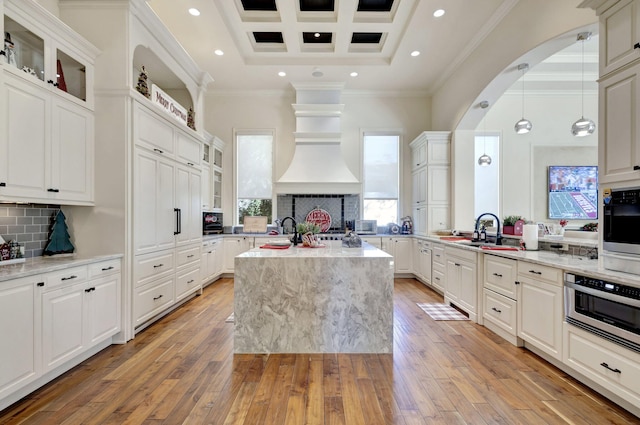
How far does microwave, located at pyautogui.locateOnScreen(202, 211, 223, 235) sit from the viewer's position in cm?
544

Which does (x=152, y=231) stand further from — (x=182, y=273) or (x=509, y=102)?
(x=509, y=102)

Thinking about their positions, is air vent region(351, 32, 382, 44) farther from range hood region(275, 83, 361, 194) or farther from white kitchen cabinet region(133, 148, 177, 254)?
white kitchen cabinet region(133, 148, 177, 254)

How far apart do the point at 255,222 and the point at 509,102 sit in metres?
5.81

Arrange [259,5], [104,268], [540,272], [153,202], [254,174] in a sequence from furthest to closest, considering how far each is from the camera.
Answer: [254,174] → [259,5] → [153,202] → [104,268] → [540,272]

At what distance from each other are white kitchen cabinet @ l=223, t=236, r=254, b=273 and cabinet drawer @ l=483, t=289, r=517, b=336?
13.1ft

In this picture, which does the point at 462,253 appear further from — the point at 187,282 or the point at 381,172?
the point at 187,282

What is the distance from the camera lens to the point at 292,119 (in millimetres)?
6188

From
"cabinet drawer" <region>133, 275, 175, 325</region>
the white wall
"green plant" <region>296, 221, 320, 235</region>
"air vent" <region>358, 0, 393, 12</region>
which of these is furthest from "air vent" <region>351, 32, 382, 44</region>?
"cabinet drawer" <region>133, 275, 175, 325</region>

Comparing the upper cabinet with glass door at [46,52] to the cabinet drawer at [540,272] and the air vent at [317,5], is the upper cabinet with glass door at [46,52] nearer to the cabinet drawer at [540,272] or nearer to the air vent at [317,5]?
the air vent at [317,5]

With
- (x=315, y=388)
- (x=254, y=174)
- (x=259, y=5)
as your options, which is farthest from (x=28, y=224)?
(x=254, y=174)

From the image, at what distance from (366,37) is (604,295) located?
4413 millimetres

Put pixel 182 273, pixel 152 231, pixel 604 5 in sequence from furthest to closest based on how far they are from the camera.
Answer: pixel 182 273 < pixel 152 231 < pixel 604 5

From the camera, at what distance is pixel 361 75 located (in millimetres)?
5488

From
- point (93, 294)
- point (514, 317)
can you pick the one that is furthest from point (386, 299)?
point (93, 294)
